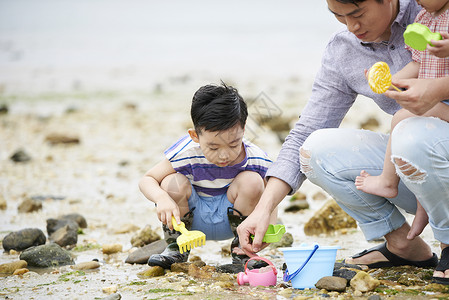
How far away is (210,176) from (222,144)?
0.31 m

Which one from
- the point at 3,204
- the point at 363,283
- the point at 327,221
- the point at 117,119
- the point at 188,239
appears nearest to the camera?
the point at 363,283

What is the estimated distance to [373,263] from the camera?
10.0 ft

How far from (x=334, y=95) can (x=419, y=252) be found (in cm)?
98

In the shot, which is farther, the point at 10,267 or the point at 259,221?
the point at 10,267

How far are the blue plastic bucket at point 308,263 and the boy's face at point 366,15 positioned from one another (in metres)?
1.06

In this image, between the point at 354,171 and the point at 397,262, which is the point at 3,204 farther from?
the point at 397,262

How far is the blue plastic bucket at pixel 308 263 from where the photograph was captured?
254cm

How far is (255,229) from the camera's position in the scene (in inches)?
113

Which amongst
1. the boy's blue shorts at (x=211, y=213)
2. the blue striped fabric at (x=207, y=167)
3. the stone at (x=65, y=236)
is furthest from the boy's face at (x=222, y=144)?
the stone at (x=65, y=236)

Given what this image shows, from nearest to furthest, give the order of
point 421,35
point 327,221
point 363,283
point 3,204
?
point 421,35 < point 363,283 < point 327,221 < point 3,204

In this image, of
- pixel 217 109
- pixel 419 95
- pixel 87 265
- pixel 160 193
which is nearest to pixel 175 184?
pixel 160 193

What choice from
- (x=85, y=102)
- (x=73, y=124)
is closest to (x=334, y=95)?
(x=73, y=124)

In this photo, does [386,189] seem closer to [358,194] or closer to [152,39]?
[358,194]

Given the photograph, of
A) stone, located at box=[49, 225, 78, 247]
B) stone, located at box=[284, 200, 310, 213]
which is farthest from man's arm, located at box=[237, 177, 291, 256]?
stone, located at box=[284, 200, 310, 213]
